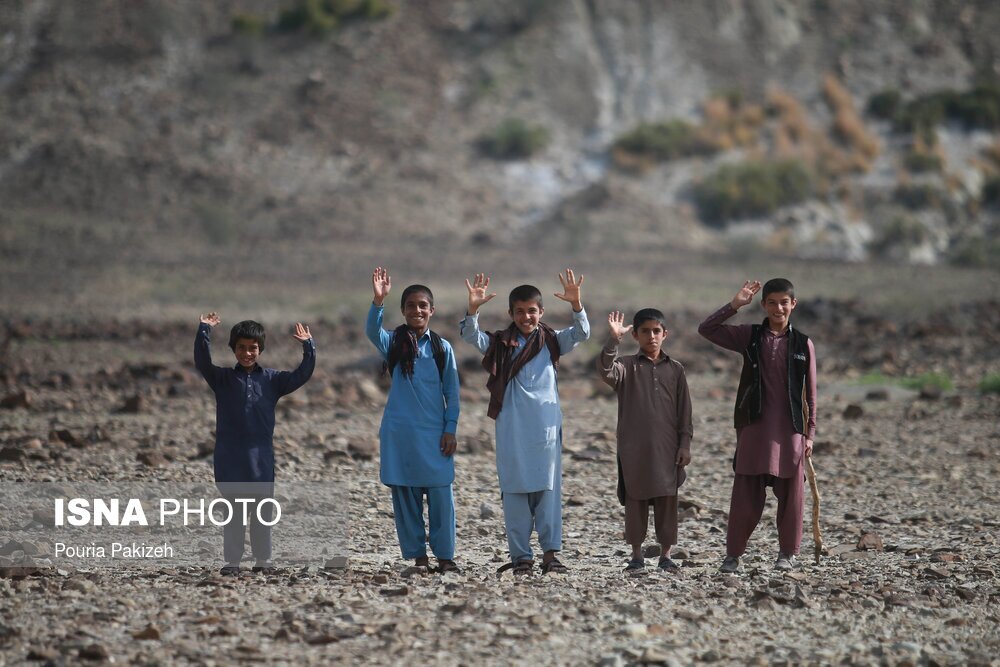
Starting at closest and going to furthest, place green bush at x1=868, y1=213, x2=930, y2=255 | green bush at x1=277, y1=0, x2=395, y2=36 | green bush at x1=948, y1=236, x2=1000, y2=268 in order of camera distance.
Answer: green bush at x1=948, y1=236, x2=1000, y2=268, green bush at x1=868, y1=213, x2=930, y2=255, green bush at x1=277, y1=0, x2=395, y2=36

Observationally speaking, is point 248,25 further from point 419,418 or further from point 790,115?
point 419,418

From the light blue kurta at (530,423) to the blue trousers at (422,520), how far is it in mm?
296

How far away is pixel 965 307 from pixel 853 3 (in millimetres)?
27393

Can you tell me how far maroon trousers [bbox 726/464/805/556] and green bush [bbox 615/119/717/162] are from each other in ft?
106

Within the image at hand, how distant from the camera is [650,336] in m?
5.96

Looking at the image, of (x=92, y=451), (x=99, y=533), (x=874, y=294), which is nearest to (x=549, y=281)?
(x=874, y=294)

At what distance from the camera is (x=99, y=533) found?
22.3ft

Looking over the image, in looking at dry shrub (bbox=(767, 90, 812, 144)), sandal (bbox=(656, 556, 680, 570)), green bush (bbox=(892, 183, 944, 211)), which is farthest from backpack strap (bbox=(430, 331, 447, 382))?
dry shrub (bbox=(767, 90, 812, 144))

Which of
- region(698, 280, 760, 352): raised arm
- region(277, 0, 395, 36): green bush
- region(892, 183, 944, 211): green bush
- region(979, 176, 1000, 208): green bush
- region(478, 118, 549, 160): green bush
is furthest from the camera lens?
region(277, 0, 395, 36): green bush

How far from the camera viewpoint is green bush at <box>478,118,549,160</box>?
37875mm

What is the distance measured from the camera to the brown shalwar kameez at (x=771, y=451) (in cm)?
597

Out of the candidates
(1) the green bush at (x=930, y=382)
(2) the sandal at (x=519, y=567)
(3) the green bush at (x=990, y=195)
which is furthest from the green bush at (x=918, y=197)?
(2) the sandal at (x=519, y=567)

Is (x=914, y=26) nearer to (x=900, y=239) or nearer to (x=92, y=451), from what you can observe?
(x=900, y=239)

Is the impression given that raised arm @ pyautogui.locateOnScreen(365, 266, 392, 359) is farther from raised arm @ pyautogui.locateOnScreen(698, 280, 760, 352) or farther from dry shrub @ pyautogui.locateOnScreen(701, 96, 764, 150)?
dry shrub @ pyautogui.locateOnScreen(701, 96, 764, 150)
